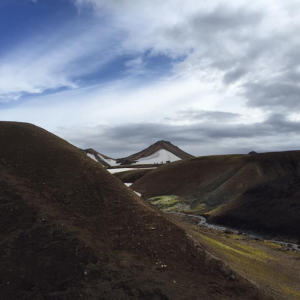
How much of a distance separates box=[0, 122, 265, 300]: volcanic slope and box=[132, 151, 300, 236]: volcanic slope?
43659 mm

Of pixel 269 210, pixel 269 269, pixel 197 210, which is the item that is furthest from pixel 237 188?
pixel 269 269

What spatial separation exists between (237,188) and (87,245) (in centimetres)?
8502

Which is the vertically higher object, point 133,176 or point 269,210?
point 133,176

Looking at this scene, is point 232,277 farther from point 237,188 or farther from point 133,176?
point 133,176

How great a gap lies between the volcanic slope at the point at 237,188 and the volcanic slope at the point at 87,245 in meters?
43.7

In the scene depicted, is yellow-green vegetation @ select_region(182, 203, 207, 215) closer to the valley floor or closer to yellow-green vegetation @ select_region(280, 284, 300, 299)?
the valley floor

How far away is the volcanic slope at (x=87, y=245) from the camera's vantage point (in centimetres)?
2353

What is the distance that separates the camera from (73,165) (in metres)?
38.4

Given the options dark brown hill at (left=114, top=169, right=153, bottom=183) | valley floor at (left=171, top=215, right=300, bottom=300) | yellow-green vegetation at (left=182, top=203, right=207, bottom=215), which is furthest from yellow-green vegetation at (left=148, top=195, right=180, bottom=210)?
valley floor at (left=171, top=215, right=300, bottom=300)

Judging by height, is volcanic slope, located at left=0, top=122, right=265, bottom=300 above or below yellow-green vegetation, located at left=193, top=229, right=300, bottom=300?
above

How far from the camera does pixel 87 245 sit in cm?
2681

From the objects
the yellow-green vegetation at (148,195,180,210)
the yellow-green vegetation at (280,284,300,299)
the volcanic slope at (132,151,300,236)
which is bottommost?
the yellow-green vegetation at (280,284,300,299)

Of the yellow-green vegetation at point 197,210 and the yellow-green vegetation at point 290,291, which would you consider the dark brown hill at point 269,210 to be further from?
the yellow-green vegetation at point 290,291

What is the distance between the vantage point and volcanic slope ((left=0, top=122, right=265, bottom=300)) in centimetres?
2353
